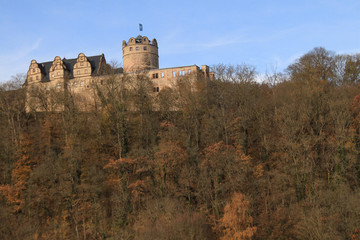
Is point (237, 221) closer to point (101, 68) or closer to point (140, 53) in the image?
point (101, 68)

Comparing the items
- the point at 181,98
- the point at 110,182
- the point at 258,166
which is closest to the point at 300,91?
the point at 258,166

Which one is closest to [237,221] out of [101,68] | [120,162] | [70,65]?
[120,162]

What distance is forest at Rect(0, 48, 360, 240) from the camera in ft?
89.1

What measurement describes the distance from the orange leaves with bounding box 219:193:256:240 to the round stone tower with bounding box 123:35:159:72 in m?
38.4

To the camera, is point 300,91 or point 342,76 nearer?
point 300,91

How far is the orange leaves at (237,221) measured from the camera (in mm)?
26047

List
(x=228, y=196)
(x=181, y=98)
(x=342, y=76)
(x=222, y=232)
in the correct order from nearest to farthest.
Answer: (x=222, y=232) → (x=228, y=196) → (x=181, y=98) → (x=342, y=76)

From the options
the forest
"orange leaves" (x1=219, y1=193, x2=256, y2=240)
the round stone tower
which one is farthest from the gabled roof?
"orange leaves" (x1=219, y1=193, x2=256, y2=240)

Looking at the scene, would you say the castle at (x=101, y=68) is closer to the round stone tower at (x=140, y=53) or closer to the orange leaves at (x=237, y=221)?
the round stone tower at (x=140, y=53)

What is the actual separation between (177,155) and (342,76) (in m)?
30.0

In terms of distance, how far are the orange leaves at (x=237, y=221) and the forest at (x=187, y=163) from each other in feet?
0.24

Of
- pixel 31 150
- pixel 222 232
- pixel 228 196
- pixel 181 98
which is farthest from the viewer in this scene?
pixel 181 98

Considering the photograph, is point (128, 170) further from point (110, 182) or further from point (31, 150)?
point (31, 150)

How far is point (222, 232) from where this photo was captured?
2695cm
